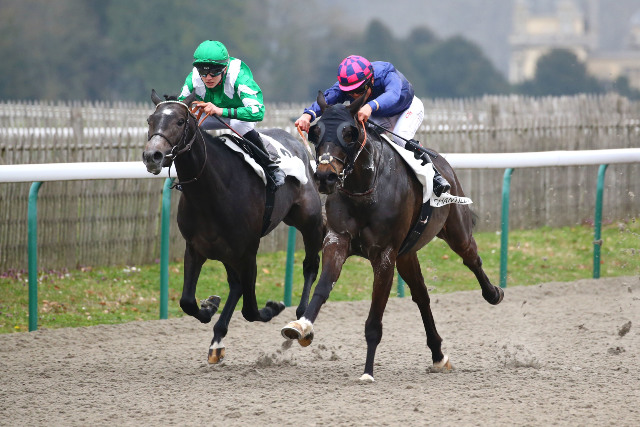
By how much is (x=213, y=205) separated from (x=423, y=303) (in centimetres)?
135

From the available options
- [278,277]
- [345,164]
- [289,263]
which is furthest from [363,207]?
[278,277]

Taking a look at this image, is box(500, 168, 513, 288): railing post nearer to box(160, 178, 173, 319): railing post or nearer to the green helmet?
box(160, 178, 173, 319): railing post

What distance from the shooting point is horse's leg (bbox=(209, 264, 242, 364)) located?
598 cm

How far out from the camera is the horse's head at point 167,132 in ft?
17.2

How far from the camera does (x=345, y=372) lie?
579 centimetres

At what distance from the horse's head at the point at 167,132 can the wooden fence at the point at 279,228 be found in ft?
11.1

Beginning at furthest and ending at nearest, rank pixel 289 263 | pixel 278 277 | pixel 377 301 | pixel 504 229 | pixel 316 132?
pixel 278 277 < pixel 504 229 < pixel 289 263 < pixel 377 301 < pixel 316 132

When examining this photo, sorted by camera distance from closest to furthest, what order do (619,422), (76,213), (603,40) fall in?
(619,422), (76,213), (603,40)

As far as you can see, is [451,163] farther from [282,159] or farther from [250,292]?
[250,292]

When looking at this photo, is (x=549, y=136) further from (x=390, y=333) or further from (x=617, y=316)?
(x=390, y=333)

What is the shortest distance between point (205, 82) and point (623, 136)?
8673 mm

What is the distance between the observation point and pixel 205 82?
597 cm

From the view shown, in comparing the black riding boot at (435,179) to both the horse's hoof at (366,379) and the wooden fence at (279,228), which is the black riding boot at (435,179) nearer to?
the horse's hoof at (366,379)

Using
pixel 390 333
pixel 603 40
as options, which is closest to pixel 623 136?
pixel 390 333
